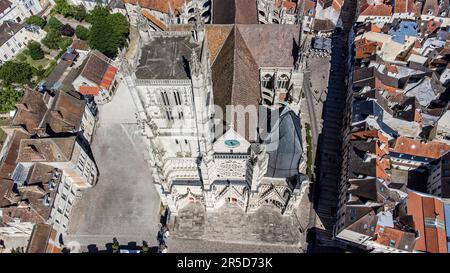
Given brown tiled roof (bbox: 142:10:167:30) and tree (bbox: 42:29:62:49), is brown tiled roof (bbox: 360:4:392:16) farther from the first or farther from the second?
tree (bbox: 42:29:62:49)

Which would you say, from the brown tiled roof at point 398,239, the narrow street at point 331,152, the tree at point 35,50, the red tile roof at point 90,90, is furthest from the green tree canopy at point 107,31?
the brown tiled roof at point 398,239

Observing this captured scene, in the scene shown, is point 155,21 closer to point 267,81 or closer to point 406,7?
point 267,81

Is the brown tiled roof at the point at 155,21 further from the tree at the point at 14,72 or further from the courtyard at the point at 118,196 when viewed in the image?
the tree at the point at 14,72

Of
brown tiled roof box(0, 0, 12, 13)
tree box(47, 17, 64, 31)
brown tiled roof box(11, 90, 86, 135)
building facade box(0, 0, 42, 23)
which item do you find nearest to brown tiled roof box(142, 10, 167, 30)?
tree box(47, 17, 64, 31)

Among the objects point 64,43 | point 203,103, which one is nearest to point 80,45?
point 64,43
